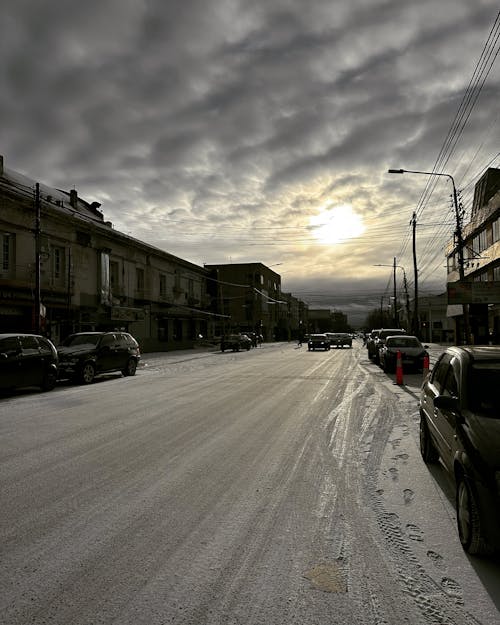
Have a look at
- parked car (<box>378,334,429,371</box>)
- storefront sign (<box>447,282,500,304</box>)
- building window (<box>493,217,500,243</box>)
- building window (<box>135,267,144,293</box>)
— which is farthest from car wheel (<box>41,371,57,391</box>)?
building window (<box>493,217,500,243</box>)

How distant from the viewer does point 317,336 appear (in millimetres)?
48844

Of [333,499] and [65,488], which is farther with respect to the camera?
[65,488]

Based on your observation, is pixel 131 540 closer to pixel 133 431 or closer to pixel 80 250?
pixel 133 431

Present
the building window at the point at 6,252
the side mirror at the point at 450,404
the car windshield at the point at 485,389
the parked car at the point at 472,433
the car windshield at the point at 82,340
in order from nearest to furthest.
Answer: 1. the parked car at the point at 472,433
2. the car windshield at the point at 485,389
3. the side mirror at the point at 450,404
4. the car windshield at the point at 82,340
5. the building window at the point at 6,252

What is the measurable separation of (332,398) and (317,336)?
3642 centimetres

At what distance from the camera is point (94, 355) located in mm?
17719

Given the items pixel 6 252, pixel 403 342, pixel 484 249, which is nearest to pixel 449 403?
pixel 403 342

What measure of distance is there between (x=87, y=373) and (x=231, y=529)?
1412cm

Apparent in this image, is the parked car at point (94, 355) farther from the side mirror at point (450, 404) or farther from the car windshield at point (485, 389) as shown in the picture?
the car windshield at point (485, 389)

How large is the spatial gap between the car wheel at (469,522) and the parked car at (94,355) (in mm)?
14817

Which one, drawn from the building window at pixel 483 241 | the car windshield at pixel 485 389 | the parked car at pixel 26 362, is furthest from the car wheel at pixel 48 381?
the building window at pixel 483 241

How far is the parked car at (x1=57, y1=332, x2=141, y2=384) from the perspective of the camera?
17.0 meters

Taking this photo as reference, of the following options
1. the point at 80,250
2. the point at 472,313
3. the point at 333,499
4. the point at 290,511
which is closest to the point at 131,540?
the point at 290,511

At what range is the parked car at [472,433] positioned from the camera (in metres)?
3.52
